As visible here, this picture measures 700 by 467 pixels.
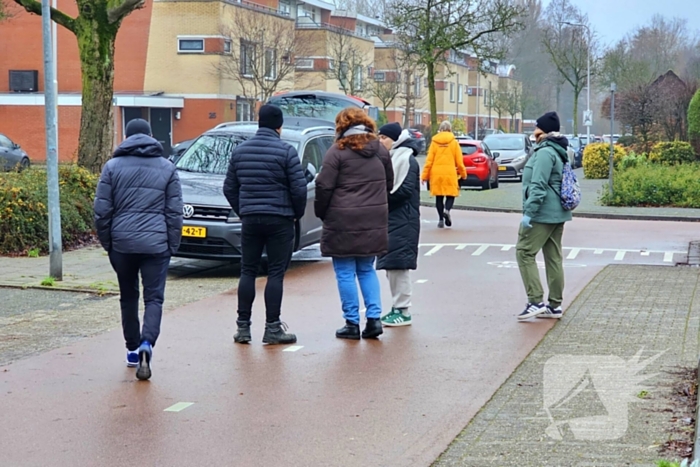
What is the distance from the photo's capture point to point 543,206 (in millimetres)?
9336

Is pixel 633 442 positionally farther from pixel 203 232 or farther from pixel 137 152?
pixel 203 232

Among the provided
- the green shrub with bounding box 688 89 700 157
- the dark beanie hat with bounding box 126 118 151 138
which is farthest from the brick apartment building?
the dark beanie hat with bounding box 126 118 151 138

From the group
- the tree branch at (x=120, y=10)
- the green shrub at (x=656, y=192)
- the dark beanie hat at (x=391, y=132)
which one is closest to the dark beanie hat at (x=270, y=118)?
the dark beanie hat at (x=391, y=132)

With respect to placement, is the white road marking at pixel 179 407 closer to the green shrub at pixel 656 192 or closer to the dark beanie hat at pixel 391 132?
the dark beanie hat at pixel 391 132

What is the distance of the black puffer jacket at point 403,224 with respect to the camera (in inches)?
355

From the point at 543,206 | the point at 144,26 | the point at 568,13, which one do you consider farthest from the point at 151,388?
the point at 568,13

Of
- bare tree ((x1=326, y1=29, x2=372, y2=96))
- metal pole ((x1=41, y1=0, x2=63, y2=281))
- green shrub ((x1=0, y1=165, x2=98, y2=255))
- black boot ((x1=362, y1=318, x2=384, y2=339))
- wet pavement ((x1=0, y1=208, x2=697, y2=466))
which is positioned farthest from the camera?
bare tree ((x1=326, y1=29, x2=372, y2=96))

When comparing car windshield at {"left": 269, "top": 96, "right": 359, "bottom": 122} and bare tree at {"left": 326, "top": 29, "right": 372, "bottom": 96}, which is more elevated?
bare tree at {"left": 326, "top": 29, "right": 372, "bottom": 96}

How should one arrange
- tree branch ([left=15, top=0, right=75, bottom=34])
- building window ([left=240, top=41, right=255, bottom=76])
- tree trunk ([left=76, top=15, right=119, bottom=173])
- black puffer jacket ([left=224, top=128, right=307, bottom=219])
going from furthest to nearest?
building window ([left=240, top=41, right=255, bottom=76]) < tree trunk ([left=76, top=15, right=119, bottom=173]) < tree branch ([left=15, top=0, right=75, bottom=34]) < black puffer jacket ([left=224, top=128, right=307, bottom=219])

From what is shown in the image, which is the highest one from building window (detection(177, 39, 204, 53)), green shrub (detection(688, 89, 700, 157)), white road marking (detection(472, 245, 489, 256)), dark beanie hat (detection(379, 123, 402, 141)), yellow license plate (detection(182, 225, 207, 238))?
building window (detection(177, 39, 204, 53))

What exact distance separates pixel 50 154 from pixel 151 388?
5.43m

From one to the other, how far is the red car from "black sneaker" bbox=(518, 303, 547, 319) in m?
20.5

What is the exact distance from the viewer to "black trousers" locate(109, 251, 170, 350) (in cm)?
723

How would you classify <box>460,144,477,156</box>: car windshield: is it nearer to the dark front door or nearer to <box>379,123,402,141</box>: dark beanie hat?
<box>379,123,402,141</box>: dark beanie hat
